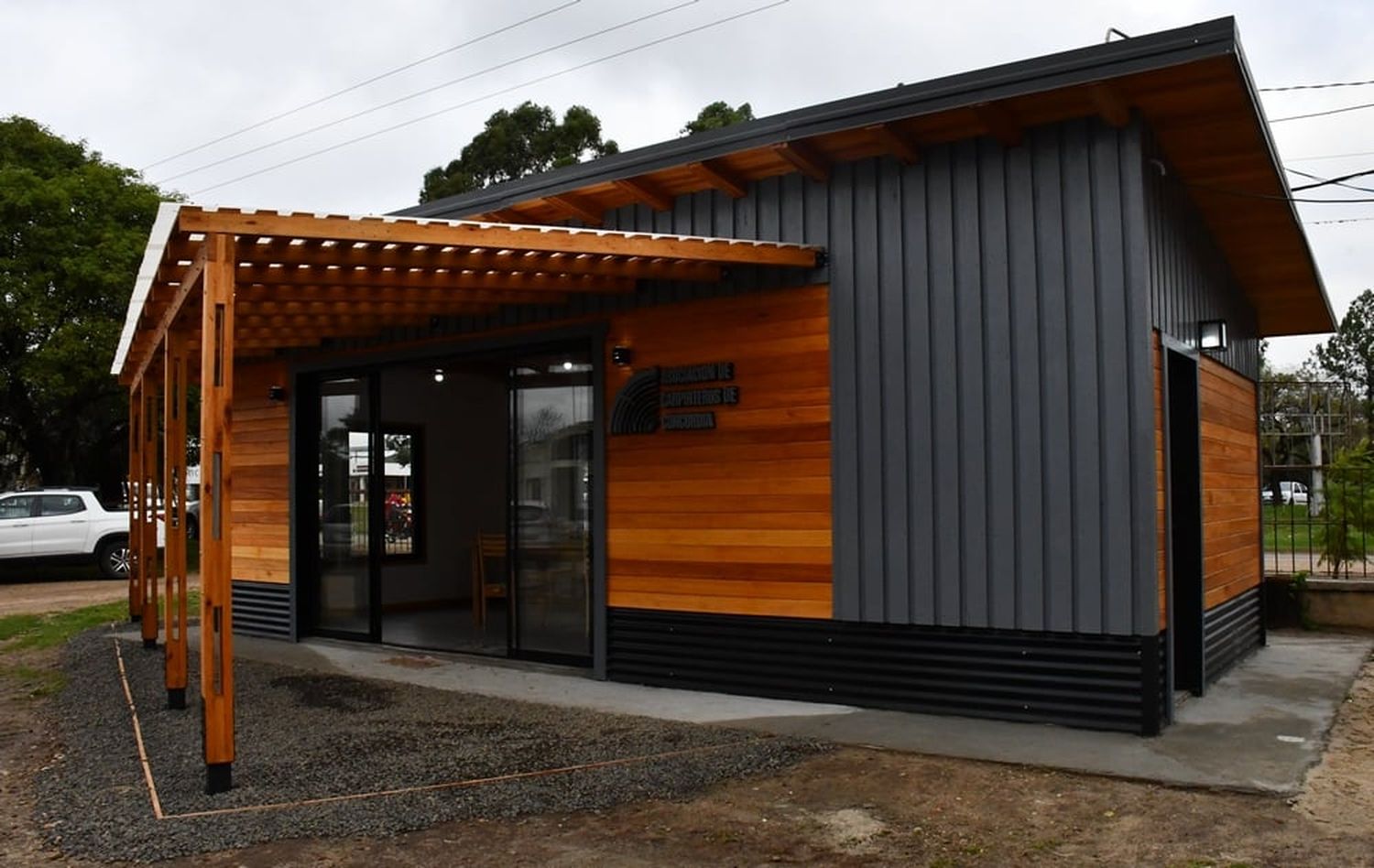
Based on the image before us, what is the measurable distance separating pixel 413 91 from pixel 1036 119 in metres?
18.0

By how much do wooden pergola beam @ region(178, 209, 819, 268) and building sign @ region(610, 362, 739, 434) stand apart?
709mm

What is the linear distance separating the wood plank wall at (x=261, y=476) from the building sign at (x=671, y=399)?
379 cm

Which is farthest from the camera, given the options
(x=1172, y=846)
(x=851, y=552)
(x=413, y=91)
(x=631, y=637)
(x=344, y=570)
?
(x=413, y=91)

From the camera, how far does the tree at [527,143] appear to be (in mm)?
31266

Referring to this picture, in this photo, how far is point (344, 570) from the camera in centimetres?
916

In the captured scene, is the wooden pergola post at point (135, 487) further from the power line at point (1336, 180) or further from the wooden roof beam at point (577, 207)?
the power line at point (1336, 180)

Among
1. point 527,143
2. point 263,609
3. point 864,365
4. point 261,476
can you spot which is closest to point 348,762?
point 864,365

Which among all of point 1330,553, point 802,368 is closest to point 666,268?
point 802,368

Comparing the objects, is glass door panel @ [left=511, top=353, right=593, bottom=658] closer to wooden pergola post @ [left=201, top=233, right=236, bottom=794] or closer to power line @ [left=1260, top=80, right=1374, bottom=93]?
wooden pergola post @ [left=201, top=233, right=236, bottom=794]

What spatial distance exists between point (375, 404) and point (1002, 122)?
18.0ft

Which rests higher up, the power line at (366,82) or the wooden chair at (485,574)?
the power line at (366,82)

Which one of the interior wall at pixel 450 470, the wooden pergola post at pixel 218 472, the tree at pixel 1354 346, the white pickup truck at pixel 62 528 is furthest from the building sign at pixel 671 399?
the tree at pixel 1354 346

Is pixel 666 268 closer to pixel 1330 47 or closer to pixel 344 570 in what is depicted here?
pixel 344 570

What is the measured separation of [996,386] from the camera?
5.64m
